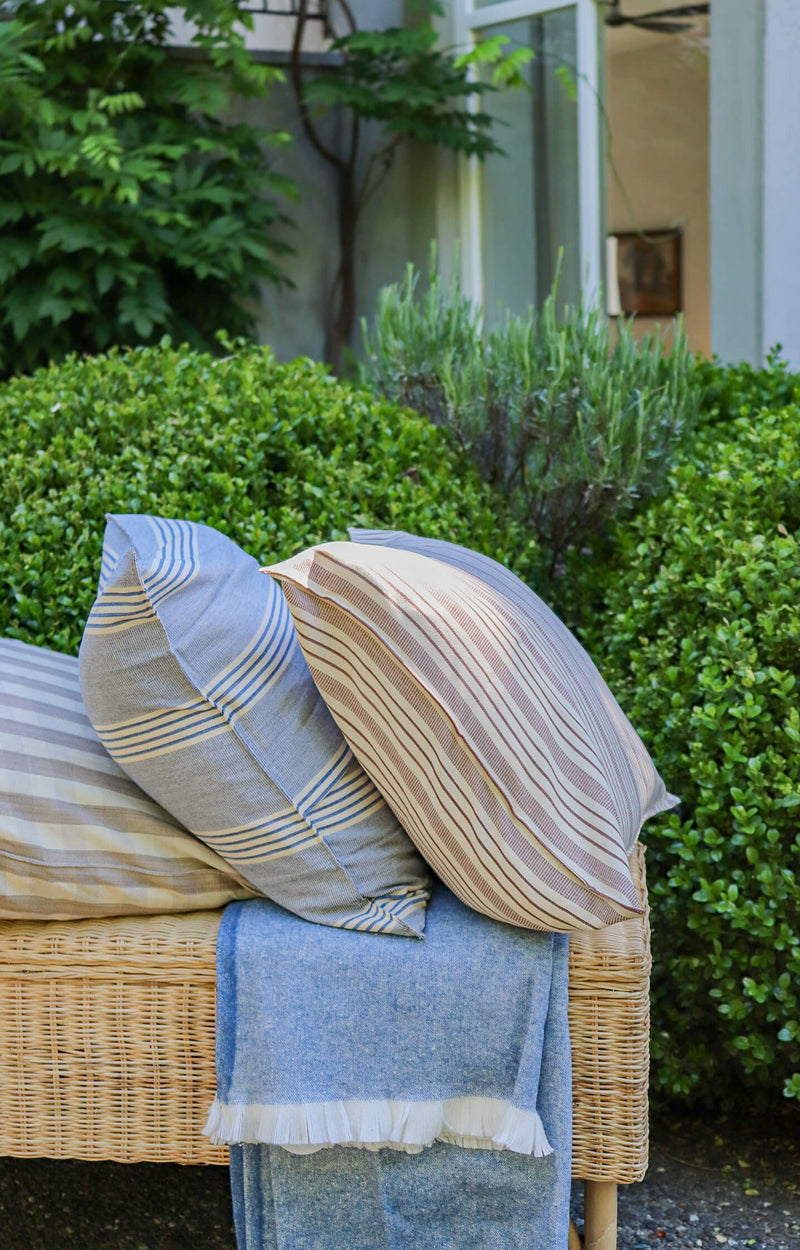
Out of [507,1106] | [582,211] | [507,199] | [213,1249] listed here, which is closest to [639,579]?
[507,1106]

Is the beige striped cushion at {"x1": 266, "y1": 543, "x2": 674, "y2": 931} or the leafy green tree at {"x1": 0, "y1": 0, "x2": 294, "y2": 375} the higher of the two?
the leafy green tree at {"x1": 0, "y1": 0, "x2": 294, "y2": 375}

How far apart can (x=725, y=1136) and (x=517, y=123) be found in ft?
14.6

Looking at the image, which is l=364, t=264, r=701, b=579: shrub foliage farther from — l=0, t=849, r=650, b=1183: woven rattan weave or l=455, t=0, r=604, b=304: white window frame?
l=455, t=0, r=604, b=304: white window frame

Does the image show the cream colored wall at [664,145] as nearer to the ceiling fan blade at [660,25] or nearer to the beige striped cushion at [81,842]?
the ceiling fan blade at [660,25]

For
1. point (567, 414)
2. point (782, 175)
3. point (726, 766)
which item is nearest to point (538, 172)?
point (782, 175)

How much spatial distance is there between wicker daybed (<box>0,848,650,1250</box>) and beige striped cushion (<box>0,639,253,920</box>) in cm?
4

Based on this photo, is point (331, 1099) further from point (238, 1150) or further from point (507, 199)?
point (507, 199)

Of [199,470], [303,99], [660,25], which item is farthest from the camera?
[303,99]

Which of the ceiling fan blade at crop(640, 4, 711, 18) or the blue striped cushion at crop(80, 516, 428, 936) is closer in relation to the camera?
the blue striped cushion at crop(80, 516, 428, 936)

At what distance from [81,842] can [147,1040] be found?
0.89ft

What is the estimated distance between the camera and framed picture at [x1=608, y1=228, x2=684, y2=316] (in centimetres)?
487

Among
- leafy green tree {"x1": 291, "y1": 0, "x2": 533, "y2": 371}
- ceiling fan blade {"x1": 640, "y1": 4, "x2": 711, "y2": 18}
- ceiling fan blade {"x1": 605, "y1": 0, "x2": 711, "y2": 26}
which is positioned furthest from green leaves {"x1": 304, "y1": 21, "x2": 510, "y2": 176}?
ceiling fan blade {"x1": 640, "y1": 4, "x2": 711, "y2": 18}

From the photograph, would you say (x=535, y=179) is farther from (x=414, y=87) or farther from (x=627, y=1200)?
(x=627, y=1200)

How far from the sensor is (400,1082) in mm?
1460
